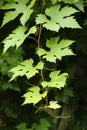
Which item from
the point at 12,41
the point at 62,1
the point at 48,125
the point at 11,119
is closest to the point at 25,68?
the point at 12,41

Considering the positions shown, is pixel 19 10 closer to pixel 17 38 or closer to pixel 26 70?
pixel 17 38

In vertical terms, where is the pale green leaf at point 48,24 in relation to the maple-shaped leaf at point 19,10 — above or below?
below

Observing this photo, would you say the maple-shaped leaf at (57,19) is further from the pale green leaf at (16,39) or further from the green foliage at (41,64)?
the pale green leaf at (16,39)

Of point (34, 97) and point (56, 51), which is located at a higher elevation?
point (56, 51)

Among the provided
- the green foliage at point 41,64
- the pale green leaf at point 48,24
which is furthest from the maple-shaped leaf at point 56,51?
the pale green leaf at point 48,24

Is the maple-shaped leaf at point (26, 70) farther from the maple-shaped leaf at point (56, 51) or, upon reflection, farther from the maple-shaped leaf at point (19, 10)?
the maple-shaped leaf at point (19, 10)

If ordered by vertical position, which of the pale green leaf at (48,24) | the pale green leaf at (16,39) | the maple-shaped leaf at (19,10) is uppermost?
the maple-shaped leaf at (19,10)

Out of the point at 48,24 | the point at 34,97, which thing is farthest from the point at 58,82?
the point at 48,24

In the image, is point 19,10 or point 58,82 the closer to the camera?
point 58,82

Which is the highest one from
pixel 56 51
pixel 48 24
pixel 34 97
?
pixel 48 24
